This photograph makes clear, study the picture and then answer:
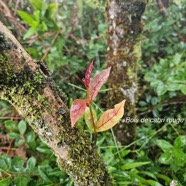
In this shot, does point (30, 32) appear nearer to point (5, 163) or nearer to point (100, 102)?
point (100, 102)

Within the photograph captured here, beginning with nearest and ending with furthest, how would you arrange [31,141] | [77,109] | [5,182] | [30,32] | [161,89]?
[77,109]
[5,182]
[31,141]
[161,89]
[30,32]

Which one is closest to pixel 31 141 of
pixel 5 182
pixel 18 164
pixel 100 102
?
pixel 18 164

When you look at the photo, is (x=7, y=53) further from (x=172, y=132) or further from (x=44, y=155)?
(x=172, y=132)

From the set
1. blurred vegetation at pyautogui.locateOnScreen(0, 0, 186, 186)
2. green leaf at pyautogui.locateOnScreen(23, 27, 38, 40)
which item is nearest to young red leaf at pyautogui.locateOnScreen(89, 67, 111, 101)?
blurred vegetation at pyautogui.locateOnScreen(0, 0, 186, 186)

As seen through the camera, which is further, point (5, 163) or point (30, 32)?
point (30, 32)

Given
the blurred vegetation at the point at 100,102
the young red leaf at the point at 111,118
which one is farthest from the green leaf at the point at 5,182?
the young red leaf at the point at 111,118

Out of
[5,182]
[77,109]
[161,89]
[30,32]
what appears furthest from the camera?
[30,32]

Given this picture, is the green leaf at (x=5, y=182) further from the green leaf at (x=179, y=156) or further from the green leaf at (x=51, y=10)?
the green leaf at (x=51, y=10)
